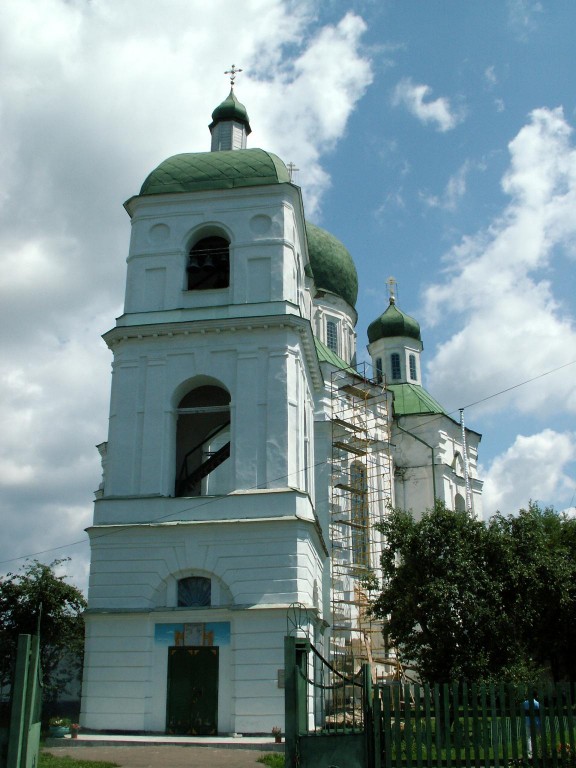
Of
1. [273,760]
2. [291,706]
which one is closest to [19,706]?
[291,706]

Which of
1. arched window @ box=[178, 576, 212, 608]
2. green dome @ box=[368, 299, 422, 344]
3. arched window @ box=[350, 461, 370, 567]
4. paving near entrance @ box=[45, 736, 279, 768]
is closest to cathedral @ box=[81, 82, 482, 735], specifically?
arched window @ box=[178, 576, 212, 608]

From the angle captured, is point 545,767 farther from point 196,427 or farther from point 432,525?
point 196,427

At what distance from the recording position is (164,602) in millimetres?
19844

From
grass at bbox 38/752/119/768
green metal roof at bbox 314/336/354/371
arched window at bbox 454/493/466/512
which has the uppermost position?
green metal roof at bbox 314/336/354/371

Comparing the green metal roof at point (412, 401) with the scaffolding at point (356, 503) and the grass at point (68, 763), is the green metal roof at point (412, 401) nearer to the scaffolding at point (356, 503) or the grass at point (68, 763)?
the scaffolding at point (356, 503)

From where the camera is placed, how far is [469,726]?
34.6 ft

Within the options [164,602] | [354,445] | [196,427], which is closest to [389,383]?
[354,445]

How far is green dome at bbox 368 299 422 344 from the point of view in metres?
42.7

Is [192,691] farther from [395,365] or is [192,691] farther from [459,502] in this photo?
[395,365]

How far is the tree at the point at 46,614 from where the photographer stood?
2827 centimetres

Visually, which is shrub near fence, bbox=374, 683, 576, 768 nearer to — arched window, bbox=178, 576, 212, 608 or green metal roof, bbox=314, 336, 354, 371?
arched window, bbox=178, 576, 212, 608

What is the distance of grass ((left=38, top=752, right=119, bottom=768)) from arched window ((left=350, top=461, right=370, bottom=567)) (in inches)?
604

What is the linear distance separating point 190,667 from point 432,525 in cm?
743

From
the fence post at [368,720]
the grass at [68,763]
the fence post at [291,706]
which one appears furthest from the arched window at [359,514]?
the fence post at [291,706]
